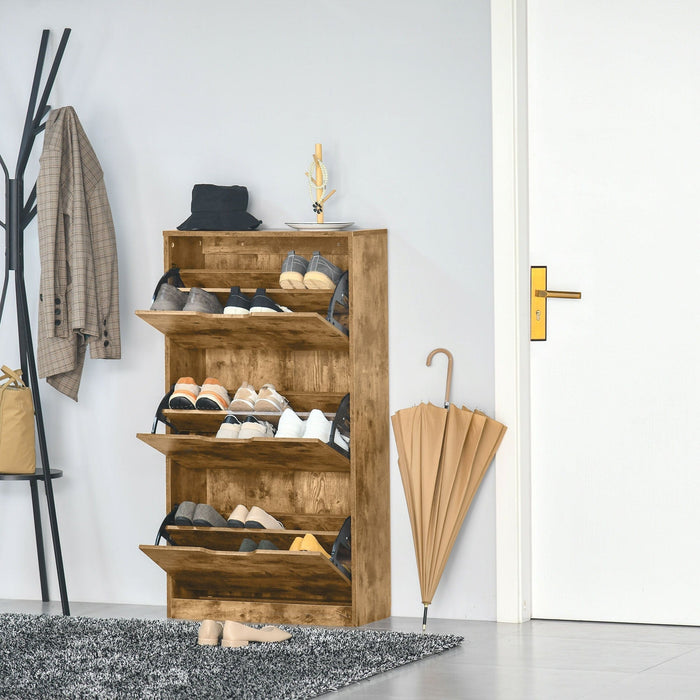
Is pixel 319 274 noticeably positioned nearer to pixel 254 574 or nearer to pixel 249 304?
pixel 249 304

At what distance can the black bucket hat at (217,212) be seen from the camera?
170 inches

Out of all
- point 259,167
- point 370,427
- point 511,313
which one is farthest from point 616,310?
point 259,167

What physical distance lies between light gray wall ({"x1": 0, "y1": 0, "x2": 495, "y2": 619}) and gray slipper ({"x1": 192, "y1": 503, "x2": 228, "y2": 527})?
0.43 m

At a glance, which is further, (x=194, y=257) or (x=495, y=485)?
(x=194, y=257)

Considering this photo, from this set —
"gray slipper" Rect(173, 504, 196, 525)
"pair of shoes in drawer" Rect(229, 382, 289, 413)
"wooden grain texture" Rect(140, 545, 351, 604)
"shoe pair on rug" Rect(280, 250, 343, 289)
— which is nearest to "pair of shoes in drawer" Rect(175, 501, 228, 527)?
"gray slipper" Rect(173, 504, 196, 525)

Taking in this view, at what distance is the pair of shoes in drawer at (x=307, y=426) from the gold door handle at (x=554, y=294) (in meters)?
0.89

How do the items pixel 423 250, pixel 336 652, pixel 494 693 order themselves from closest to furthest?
1. pixel 494 693
2. pixel 336 652
3. pixel 423 250

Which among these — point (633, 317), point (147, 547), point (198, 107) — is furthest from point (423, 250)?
point (147, 547)

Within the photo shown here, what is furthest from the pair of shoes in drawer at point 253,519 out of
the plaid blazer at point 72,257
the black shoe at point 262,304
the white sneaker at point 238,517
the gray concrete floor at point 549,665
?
the plaid blazer at point 72,257

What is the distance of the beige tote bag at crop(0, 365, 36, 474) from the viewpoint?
4379mm

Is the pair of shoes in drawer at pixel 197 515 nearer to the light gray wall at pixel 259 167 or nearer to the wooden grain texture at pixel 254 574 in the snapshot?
the wooden grain texture at pixel 254 574

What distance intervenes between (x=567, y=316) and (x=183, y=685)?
1934 mm

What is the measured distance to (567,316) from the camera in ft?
13.7

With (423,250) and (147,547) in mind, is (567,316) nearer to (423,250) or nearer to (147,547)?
(423,250)
